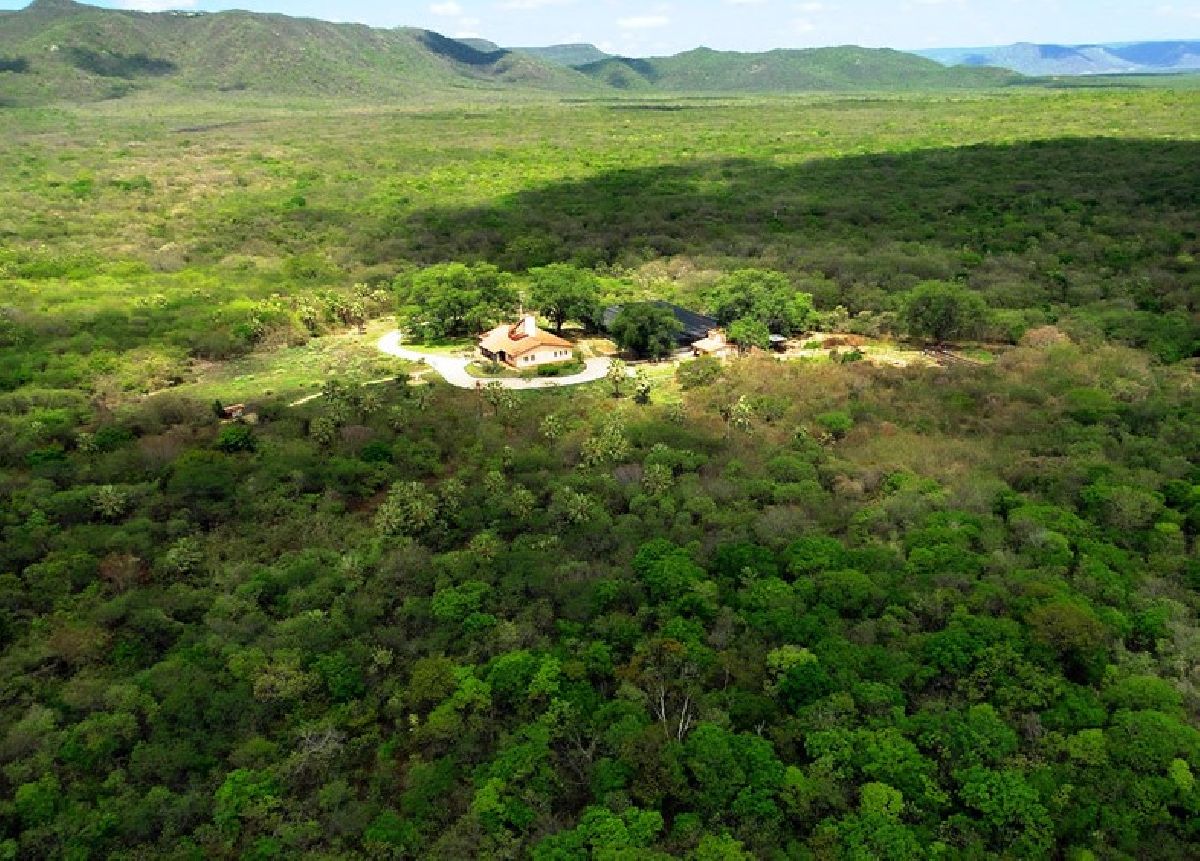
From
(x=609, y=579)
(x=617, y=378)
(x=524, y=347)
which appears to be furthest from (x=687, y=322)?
(x=609, y=579)

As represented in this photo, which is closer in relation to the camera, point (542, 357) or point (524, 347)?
point (524, 347)

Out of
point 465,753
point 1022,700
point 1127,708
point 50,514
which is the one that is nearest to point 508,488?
point 465,753

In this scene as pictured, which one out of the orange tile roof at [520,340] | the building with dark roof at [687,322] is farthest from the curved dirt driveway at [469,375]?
the building with dark roof at [687,322]

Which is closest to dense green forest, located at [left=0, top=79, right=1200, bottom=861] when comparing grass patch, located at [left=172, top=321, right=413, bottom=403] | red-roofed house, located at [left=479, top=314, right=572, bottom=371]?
grass patch, located at [left=172, top=321, right=413, bottom=403]

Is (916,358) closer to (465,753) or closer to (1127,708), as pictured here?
(1127,708)

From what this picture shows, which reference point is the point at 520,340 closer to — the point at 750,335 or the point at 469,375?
the point at 469,375

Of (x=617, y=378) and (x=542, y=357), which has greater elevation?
(x=617, y=378)

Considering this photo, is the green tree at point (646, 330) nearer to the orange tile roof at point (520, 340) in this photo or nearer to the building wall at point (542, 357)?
the orange tile roof at point (520, 340)
